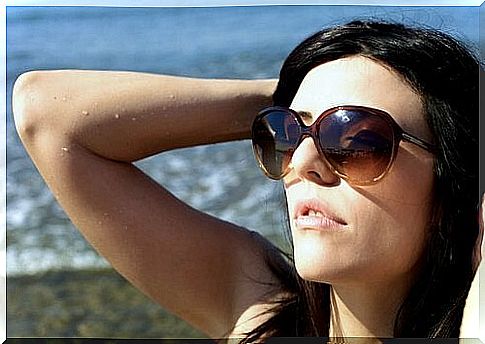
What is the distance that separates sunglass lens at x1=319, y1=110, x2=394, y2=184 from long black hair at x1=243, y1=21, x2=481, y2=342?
60 millimetres

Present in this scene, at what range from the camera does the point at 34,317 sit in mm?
2514

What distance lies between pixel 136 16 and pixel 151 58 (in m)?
0.27

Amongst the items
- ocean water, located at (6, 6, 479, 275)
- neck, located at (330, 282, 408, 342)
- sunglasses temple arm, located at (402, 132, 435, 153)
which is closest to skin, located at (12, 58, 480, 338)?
neck, located at (330, 282, 408, 342)

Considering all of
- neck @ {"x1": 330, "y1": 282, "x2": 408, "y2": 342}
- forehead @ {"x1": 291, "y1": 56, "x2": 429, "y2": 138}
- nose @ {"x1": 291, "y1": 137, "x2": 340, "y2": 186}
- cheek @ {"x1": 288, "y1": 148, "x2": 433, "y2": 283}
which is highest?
forehead @ {"x1": 291, "y1": 56, "x2": 429, "y2": 138}

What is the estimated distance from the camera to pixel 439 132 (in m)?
0.90

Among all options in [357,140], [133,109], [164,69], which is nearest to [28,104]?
[133,109]

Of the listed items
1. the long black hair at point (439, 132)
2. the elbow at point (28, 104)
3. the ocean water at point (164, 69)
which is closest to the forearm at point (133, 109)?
the elbow at point (28, 104)

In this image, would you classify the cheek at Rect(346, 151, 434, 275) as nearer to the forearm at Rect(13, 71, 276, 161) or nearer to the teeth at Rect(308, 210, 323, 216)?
the teeth at Rect(308, 210, 323, 216)

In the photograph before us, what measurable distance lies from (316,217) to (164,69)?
1.74 m

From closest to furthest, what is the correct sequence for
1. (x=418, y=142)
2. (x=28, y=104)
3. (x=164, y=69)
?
1. (x=418, y=142)
2. (x=28, y=104)
3. (x=164, y=69)

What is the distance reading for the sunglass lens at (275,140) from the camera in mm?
945

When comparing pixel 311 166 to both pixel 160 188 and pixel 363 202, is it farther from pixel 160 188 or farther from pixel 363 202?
pixel 160 188

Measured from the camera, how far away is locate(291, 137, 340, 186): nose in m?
0.91

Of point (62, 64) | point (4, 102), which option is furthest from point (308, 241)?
point (62, 64)
